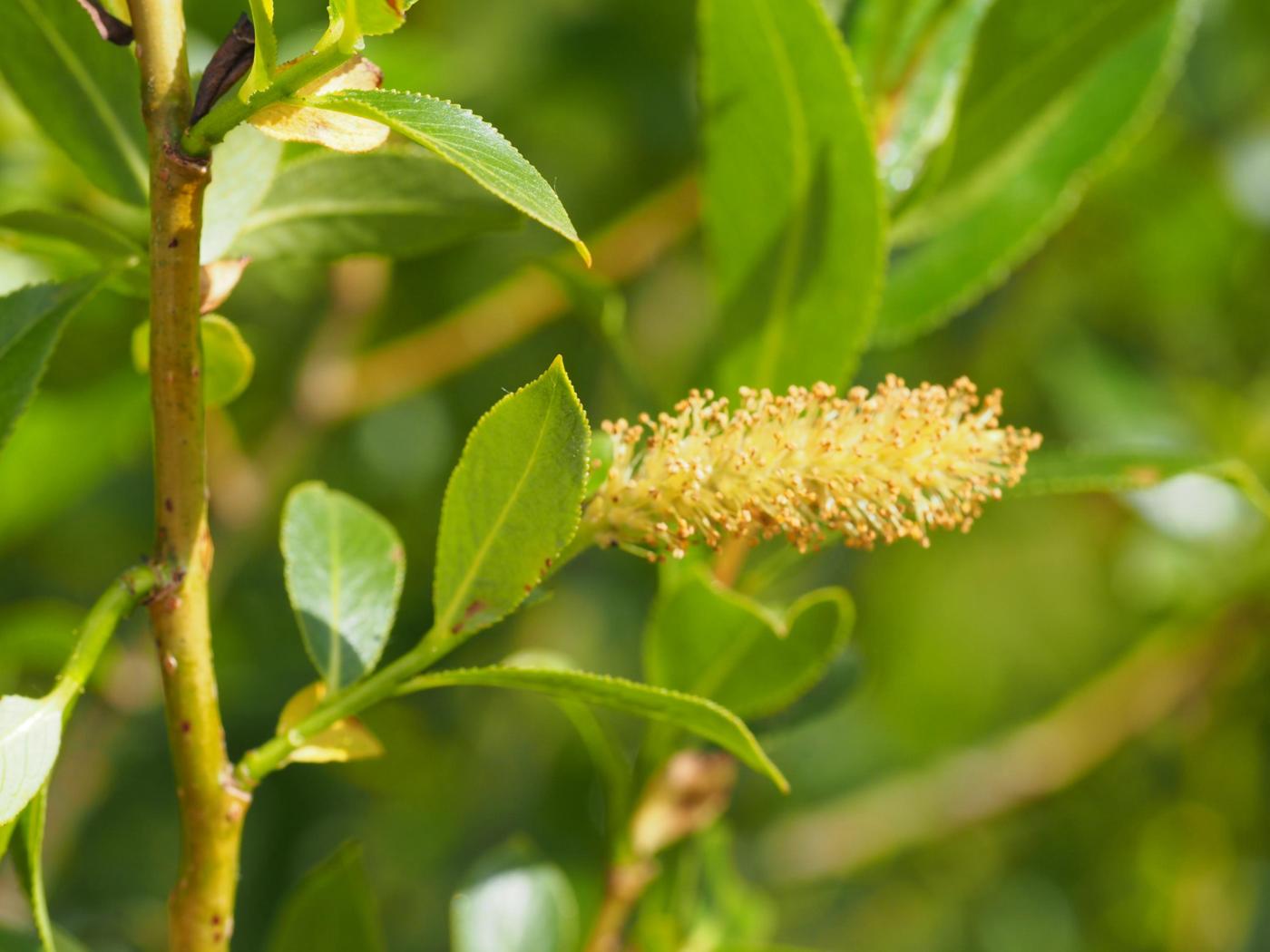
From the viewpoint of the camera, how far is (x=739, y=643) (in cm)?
108

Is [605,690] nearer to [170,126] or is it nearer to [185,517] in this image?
[185,517]

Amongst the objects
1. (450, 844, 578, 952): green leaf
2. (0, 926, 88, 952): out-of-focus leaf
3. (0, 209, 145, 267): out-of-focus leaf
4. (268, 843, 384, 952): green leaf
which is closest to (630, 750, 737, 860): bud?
(450, 844, 578, 952): green leaf

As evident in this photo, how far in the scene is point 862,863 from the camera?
2473 mm

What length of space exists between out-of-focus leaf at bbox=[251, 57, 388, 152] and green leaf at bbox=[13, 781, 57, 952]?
387 millimetres

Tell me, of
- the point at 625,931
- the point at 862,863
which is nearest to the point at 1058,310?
the point at 862,863

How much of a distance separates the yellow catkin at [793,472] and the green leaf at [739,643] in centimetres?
16

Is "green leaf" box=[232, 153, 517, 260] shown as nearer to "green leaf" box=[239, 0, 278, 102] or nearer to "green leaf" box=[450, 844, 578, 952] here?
"green leaf" box=[239, 0, 278, 102]

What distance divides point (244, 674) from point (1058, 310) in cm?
149

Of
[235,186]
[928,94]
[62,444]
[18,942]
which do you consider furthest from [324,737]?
[62,444]

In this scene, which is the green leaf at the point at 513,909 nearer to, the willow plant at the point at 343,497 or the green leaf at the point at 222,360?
the willow plant at the point at 343,497

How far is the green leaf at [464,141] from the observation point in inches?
25.4

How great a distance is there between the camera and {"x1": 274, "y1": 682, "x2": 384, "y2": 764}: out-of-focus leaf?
0.84m

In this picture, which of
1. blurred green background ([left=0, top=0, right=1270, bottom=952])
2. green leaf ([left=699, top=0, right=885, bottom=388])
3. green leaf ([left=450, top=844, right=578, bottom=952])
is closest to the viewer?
green leaf ([left=699, top=0, right=885, bottom=388])

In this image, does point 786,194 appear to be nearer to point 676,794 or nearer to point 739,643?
point 739,643
